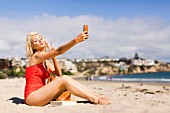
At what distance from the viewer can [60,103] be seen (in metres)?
6.23

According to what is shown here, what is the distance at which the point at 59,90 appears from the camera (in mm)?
6145

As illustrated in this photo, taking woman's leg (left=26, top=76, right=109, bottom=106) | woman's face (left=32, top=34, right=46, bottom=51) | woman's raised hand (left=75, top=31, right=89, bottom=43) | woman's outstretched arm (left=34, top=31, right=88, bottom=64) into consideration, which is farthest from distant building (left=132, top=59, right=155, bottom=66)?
woman's raised hand (left=75, top=31, right=89, bottom=43)

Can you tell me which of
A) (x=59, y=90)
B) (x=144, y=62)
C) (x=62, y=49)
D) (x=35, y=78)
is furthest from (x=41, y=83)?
(x=144, y=62)

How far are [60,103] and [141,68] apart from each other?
162114mm

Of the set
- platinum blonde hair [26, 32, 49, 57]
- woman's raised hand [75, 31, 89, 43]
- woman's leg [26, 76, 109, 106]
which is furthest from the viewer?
platinum blonde hair [26, 32, 49, 57]

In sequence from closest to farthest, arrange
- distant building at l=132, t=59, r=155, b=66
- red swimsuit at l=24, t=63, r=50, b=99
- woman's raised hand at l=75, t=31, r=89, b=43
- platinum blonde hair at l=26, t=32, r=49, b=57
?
1. woman's raised hand at l=75, t=31, r=89, b=43
2. red swimsuit at l=24, t=63, r=50, b=99
3. platinum blonde hair at l=26, t=32, r=49, b=57
4. distant building at l=132, t=59, r=155, b=66

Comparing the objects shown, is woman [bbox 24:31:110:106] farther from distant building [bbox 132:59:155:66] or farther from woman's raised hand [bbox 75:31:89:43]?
distant building [bbox 132:59:155:66]

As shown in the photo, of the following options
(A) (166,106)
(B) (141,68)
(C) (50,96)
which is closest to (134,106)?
(A) (166,106)

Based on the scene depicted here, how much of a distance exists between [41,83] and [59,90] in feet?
1.41

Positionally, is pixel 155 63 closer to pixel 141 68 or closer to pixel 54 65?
pixel 141 68

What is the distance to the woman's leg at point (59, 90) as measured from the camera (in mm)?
6027

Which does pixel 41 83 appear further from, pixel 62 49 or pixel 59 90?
pixel 62 49

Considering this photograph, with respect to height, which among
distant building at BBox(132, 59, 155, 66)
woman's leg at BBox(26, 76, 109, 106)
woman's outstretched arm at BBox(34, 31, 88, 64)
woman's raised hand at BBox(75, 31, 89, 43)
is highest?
woman's raised hand at BBox(75, 31, 89, 43)

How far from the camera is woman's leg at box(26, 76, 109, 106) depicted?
6.03 meters
